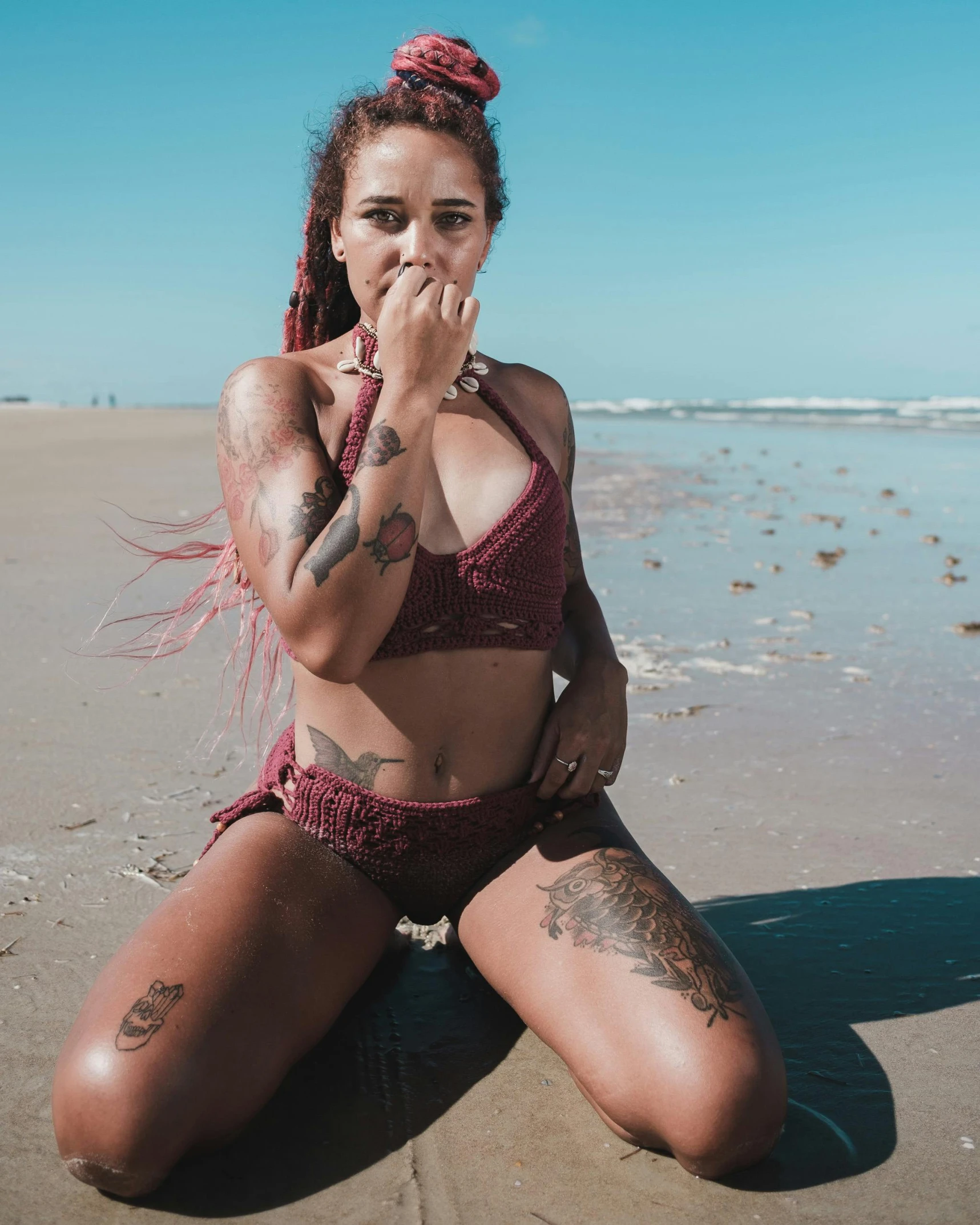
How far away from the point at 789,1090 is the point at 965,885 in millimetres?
1169

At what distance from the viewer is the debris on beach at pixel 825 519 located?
9484 millimetres

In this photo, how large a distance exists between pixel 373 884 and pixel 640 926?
0.62m

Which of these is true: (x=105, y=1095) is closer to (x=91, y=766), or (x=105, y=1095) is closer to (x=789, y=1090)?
(x=789, y=1090)

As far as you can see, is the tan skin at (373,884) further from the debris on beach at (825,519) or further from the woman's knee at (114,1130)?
the debris on beach at (825,519)

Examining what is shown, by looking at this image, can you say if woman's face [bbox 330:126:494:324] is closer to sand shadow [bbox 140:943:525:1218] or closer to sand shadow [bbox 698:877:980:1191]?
sand shadow [bbox 140:943:525:1218]

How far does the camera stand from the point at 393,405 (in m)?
2.35

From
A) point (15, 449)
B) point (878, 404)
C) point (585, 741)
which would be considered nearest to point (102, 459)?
point (15, 449)

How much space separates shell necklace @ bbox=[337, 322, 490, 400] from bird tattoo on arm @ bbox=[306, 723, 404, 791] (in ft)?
2.65

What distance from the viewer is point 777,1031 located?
8.47 feet

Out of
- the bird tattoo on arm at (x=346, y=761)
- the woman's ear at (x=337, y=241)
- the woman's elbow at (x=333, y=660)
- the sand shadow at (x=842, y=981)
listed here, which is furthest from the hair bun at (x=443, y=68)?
the sand shadow at (x=842, y=981)

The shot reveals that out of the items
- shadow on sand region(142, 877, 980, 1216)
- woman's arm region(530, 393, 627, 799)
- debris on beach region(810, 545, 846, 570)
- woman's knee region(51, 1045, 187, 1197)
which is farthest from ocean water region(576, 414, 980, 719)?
woman's knee region(51, 1045, 187, 1197)

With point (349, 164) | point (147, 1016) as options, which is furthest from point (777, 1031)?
point (349, 164)

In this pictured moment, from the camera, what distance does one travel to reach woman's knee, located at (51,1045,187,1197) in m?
1.96

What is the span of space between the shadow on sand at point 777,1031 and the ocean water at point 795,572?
1.80 meters
